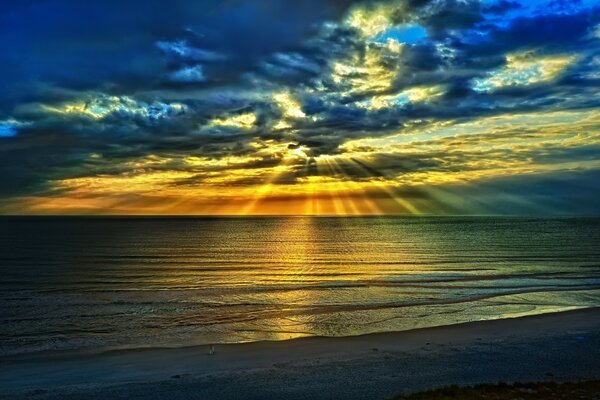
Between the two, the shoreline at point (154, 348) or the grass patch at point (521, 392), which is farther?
the shoreline at point (154, 348)

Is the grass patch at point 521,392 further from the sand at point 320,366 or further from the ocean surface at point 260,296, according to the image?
the ocean surface at point 260,296

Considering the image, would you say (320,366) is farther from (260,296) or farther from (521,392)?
(260,296)

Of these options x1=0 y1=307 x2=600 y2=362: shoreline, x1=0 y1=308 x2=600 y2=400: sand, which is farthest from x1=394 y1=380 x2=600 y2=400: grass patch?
x1=0 y1=307 x2=600 y2=362: shoreline

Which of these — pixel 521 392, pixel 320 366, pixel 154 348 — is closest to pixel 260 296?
pixel 154 348

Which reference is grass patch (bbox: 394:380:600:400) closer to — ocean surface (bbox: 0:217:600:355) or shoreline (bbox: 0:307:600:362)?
shoreline (bbox: 0:307:600:362)

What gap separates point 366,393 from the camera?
51.3 ft

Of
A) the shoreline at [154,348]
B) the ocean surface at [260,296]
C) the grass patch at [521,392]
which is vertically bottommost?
the ocean surface at [260,296]

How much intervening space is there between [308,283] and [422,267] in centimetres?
1749

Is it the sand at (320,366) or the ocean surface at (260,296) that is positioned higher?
the sand at (320,366)

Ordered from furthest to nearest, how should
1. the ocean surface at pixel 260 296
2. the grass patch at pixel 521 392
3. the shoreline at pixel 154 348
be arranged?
the ocean surface at pixel 260 296, the shoreline at pixel 154 348, the grass patch at pixel 521 392

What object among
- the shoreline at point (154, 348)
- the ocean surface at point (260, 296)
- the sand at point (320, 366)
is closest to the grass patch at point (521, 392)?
the sand at point (320, 366)

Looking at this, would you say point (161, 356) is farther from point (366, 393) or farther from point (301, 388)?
point (366, 393)

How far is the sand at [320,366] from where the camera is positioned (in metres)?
16.5

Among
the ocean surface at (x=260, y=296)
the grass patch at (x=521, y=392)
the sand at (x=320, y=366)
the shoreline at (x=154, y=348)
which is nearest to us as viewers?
the grass patch at (x=521, y=392)
